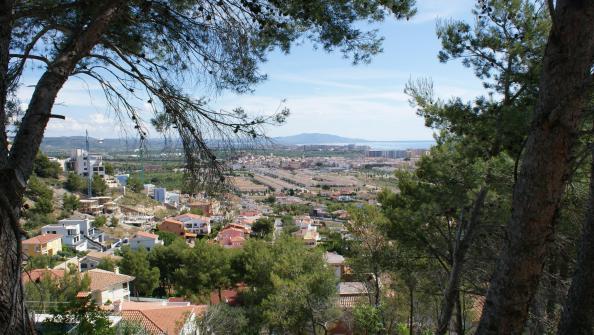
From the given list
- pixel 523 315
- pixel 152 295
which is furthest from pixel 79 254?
pixel 523 315

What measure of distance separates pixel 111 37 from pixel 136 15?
28 centimetres

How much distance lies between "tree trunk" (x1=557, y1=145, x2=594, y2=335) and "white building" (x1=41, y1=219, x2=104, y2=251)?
26542 millimetres

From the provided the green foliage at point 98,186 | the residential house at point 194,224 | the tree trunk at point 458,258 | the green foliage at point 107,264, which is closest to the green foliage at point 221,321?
the tree trunk at point 458,258

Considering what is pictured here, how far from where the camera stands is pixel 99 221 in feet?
102

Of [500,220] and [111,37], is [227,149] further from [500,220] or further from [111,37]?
[500,220]

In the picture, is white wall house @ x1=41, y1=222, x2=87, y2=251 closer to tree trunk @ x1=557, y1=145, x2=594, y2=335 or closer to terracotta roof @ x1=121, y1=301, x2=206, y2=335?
terracotta roof @ x1=121, y1=301, x2=206, y2=335

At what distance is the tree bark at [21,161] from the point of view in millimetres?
1671

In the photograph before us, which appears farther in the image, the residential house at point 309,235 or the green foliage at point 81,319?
the residential house at point 309,235

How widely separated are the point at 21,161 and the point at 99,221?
32.1 m

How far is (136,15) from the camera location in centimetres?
282

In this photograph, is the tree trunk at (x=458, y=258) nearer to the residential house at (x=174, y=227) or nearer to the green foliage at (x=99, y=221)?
the residential house at (x=174, y=227)

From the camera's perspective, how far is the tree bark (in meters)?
1.67

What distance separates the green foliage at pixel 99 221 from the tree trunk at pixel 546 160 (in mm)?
32941

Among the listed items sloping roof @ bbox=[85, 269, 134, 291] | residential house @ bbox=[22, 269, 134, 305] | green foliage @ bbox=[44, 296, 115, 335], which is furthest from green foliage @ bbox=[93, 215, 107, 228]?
green foliage @ bbox=[44, 296, 115, 335]
